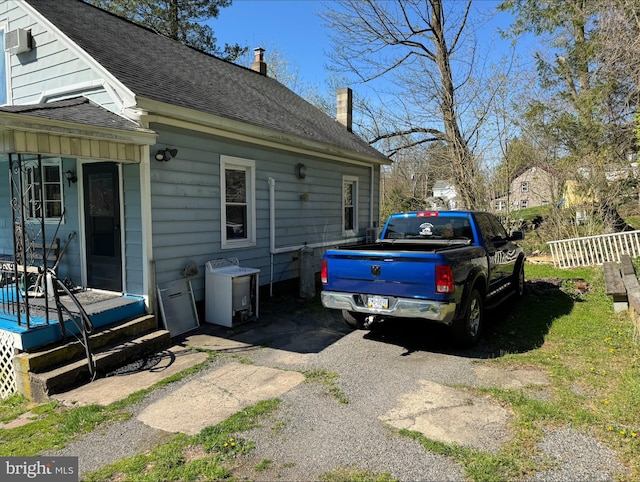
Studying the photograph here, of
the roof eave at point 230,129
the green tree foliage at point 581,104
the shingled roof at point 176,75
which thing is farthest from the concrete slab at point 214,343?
the green tree foliage at point 581,104

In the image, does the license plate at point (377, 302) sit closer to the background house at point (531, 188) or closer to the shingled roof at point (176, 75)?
the shingled roof at point (176, 75)

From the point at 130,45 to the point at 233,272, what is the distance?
4.65 metres

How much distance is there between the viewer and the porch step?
4.32 m

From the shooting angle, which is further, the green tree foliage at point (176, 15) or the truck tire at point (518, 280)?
the green tree foliage at point (176, 15)

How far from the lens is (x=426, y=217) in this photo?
6.75 metres

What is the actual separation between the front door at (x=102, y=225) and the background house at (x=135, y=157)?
2 centimetres

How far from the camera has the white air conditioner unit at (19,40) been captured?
6883 millimetres

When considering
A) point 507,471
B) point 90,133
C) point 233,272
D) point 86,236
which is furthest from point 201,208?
point 507,471

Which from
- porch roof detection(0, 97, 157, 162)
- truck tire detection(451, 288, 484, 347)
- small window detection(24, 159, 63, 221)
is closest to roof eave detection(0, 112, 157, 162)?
porch roof detection(0, 97, 157, 162)

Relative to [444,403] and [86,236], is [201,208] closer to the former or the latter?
[86,236]

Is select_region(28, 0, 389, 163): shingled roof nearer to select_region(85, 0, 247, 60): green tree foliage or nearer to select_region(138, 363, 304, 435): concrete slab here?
select_region(138, 363, 304, 435): concrete slab

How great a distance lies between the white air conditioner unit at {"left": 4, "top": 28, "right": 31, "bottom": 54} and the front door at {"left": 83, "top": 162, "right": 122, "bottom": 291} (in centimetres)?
245

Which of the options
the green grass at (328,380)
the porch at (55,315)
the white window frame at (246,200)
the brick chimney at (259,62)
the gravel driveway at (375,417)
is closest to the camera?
the gravel driveway at (375,417)

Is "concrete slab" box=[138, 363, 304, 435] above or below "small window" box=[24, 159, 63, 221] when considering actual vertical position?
below
